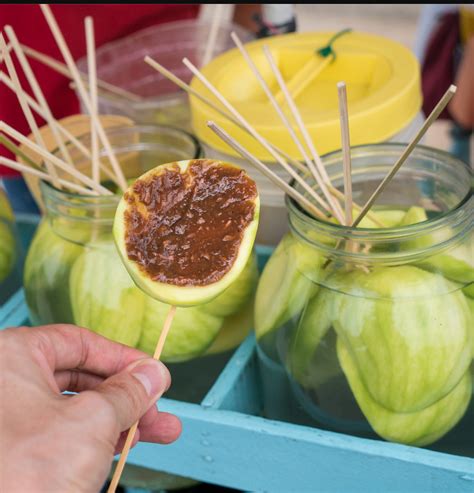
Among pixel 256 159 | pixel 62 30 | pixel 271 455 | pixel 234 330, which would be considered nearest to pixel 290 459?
pixel 271 455

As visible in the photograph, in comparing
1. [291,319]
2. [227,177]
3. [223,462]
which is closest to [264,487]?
[223,462]

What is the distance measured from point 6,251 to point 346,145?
403mm

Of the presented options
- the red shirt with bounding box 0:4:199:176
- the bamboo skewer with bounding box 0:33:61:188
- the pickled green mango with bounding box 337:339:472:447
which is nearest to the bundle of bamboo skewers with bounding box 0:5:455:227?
the bamboo skewer with bounding box 0:33:61:188

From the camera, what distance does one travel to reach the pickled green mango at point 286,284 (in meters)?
0.52

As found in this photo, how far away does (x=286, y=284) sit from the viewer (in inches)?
21.2

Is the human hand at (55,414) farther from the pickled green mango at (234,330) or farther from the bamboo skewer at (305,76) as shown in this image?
the bamboo skewer at (305,76)

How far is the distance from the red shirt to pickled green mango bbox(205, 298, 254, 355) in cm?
43

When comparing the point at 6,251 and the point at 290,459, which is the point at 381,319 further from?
the point at 6,251

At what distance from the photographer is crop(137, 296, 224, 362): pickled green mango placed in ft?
1.86

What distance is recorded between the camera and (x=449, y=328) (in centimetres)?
49

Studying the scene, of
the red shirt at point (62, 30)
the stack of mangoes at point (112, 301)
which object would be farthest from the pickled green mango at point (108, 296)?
the red shirt at point (62, 30)

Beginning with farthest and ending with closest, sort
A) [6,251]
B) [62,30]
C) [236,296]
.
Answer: [62,30] < [6,251] < [236,296]

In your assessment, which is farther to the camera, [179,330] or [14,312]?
[14,312]

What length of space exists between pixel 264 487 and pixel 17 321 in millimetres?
283
